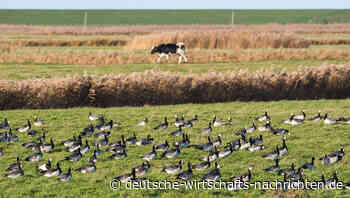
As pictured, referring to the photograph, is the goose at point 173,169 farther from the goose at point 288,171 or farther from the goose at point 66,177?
the goose at point 288,171

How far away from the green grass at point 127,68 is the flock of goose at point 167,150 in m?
15.3

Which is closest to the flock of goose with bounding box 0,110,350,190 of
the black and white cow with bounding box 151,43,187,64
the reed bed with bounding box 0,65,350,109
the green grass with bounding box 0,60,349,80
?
the reed bed with bounding box 0,65,350,109

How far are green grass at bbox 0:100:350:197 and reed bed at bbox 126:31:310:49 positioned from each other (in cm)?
2889

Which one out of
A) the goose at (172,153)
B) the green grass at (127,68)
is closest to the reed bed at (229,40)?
the green grass at (127,68)

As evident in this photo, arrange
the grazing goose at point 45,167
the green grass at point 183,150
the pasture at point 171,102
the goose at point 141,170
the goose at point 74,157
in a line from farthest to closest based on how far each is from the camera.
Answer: the goose at point 74,157 → the grazing goose at point 45,167 → the pasture at point 171,102 → the goose at point 141,170 → the green grass at point 183,150

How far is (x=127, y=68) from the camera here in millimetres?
39875

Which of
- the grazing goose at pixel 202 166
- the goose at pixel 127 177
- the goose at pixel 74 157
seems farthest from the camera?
the goose at pixel 74 157

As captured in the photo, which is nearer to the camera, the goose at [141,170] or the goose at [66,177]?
the goose at [66,177]

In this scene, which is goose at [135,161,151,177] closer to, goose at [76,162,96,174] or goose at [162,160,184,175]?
goose at [162,160,184,175]

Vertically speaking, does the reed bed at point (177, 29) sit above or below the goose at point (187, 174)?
above

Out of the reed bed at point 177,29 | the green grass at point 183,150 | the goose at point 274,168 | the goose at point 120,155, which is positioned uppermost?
the reed bed at point 177,29

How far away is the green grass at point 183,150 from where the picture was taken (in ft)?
45.1

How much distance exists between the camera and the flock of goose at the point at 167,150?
47.1 ft

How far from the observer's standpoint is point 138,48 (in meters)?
58.2
